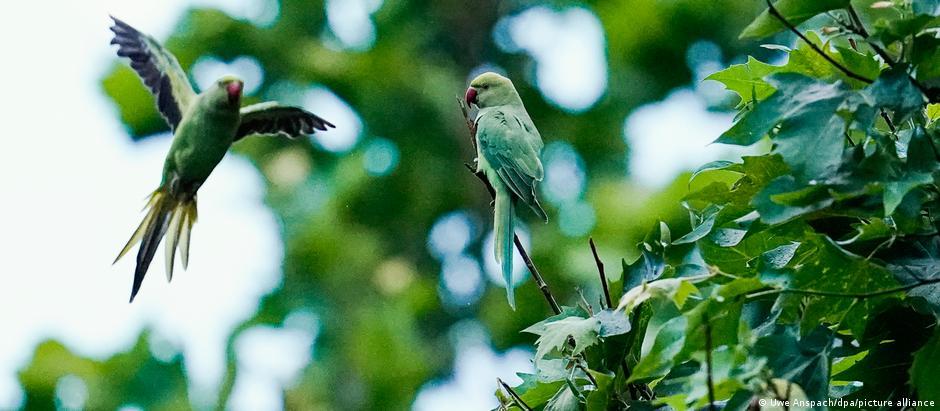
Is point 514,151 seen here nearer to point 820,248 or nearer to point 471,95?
point 471,95

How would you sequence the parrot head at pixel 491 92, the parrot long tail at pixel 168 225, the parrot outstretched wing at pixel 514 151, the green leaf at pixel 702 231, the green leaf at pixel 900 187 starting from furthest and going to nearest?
1. the parrot head at pixel 491 92
2. the parrot outstretched wing at pixel 514 151
3. the parrot long tail at pixel 168 225
4. the green leaf at pixel 702 231
5. the green leaf at pixel 900 187

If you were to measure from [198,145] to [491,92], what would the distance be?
45.7 inches

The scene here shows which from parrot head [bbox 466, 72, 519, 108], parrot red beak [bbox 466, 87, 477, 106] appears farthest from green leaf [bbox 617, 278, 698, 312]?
parrot red beak [bbox 466, 87, 477, 106]

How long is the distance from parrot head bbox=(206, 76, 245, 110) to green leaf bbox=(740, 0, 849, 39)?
101 cm

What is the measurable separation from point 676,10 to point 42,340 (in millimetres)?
4936

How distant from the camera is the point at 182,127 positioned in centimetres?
209

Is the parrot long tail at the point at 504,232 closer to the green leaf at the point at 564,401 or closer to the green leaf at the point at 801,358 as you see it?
the green leaf at the point at 564,401

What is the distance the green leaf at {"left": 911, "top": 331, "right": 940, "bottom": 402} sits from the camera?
1.28 metres

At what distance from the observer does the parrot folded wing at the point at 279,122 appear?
2260mm

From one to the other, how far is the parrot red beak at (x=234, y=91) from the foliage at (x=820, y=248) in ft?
2.69

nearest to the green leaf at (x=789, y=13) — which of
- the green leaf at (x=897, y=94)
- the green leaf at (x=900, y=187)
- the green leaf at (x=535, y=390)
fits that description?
the green leaf at (x=897, y=94)

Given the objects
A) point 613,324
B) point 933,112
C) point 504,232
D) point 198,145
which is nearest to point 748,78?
point 933,112

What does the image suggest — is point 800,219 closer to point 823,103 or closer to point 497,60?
point 823,103

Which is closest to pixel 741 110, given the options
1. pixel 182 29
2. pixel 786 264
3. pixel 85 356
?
pixel 786 264
